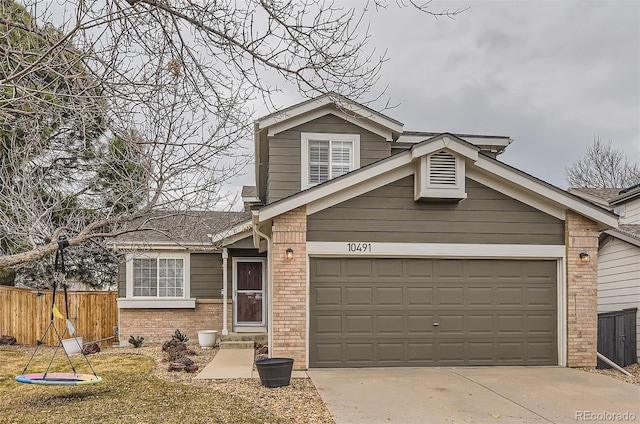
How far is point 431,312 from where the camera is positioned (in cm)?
1125

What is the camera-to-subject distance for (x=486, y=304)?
37.3ft

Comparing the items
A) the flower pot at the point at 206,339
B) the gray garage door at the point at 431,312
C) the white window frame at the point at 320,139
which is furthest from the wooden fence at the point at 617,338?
the flower pot at the point at 206,339

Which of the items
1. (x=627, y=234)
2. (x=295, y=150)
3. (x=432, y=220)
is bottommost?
(x=627, y=234)

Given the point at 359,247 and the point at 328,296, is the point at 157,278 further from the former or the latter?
the point at 359,247

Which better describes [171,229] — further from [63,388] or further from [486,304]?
[486,304]

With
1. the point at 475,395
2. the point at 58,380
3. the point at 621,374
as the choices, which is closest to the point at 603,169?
the point at 621,374

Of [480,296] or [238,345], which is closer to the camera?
[480,296]

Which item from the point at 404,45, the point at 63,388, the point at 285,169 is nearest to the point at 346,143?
the point at 285,169

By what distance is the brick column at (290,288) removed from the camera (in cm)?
1070

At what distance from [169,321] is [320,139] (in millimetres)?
7321

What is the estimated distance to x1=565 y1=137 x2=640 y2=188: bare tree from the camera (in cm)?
3092

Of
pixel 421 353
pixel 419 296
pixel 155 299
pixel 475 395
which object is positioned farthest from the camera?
pixel 155 299

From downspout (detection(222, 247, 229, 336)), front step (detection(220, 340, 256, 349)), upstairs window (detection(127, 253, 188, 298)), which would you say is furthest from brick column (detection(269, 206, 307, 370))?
upstairs window (detection(127, 253, 188, 298))

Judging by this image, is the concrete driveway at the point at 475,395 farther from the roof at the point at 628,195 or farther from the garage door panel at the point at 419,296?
the roof at the point at 628,195
